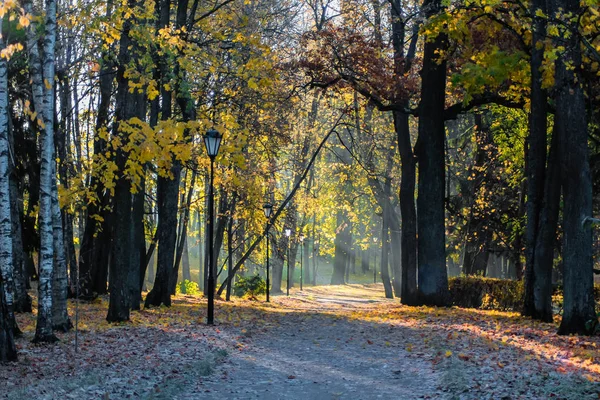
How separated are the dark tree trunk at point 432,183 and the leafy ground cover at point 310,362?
10.0 feet

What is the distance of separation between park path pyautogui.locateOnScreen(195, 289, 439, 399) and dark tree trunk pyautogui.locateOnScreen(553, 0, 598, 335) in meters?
3.27

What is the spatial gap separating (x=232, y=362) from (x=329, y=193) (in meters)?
32.9

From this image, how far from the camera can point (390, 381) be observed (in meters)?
9.18

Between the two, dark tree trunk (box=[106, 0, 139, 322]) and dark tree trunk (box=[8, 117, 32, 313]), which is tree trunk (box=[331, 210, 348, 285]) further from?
dark tree trunk (box=[106, 0, 139, 322])

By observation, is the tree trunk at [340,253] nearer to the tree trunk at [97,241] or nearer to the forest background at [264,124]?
the forest background at [264,124]

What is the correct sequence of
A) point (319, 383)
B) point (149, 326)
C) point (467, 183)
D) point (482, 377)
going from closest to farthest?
point (482, 377), point (319, 383), point (149, 326), point (467, 183)

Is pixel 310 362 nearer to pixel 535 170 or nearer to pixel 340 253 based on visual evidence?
pixel 535 170

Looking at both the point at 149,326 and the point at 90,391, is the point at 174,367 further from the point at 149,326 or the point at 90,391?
the point at 149,326

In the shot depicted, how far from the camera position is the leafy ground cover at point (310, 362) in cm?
782

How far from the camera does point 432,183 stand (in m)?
18.6

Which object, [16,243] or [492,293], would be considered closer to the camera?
[16,243]

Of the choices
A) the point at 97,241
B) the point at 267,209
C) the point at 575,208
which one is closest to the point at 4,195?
the point at 575,208

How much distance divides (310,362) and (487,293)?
38.6ft

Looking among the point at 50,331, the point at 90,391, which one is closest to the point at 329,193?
the point at 50,331
